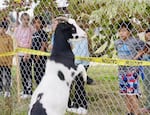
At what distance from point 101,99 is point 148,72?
1.75 meters

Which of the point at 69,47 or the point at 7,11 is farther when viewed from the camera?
the point at 7,11

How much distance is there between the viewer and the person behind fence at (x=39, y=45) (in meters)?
5.88

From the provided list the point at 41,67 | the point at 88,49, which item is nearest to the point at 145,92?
the point at 88,49

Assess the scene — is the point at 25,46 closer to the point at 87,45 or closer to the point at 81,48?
the point at 81,48

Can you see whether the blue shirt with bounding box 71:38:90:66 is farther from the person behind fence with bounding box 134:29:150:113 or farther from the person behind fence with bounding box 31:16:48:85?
the person behind fence with bounding box 134:29:150:113

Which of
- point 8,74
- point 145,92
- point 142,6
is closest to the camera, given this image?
point 142,6

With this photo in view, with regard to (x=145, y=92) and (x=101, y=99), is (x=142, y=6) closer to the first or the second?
(x=145, y=92)

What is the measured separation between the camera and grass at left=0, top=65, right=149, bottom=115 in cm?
634

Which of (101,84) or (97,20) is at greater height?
(97,20)

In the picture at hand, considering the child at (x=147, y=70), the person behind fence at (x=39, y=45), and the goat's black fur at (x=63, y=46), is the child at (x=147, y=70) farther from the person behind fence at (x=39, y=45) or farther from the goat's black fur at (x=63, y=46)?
the person behind fence at (x=39, y=45)

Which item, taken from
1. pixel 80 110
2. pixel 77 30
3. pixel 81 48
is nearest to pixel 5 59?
pixel 80 110

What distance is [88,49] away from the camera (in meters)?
5.22

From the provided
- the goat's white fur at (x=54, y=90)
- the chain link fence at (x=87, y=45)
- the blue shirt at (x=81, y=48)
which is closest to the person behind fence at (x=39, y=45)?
the chain link fence at (x=87, y=45)

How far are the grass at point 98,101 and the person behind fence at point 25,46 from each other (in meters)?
0.20
